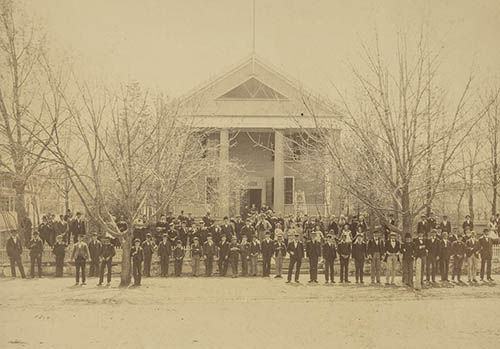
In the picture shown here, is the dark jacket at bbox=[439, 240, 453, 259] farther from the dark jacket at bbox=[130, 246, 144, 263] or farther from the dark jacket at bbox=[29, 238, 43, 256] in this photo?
the dark jacket at bbox=[29, 238, 43, 256]

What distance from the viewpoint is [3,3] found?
29.1 feet

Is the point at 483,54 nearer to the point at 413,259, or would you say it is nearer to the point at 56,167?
the point at 413,259

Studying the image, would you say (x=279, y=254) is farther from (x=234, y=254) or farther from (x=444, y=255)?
(x=444, y=255)

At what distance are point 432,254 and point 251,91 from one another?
31.3ft

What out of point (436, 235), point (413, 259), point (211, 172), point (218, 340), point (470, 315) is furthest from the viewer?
point (211, 172)

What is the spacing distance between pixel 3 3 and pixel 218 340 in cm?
637

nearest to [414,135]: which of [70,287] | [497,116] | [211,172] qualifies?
[497,116]

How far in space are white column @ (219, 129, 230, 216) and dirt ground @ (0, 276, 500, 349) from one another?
796 centimetres

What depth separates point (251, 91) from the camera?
18.6 metres

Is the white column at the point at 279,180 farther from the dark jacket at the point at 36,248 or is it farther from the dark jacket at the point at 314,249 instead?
the dark jacket at the point at 36,248

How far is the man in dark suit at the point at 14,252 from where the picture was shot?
10.4 meters

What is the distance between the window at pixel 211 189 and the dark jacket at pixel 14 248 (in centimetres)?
783

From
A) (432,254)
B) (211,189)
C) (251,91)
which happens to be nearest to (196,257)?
(432,254)

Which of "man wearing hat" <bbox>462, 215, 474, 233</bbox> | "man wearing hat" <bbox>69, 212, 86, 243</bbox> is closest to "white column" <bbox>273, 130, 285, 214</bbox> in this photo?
"man wearing hat" <bbox>462, 215, 474, 233</bbox>
